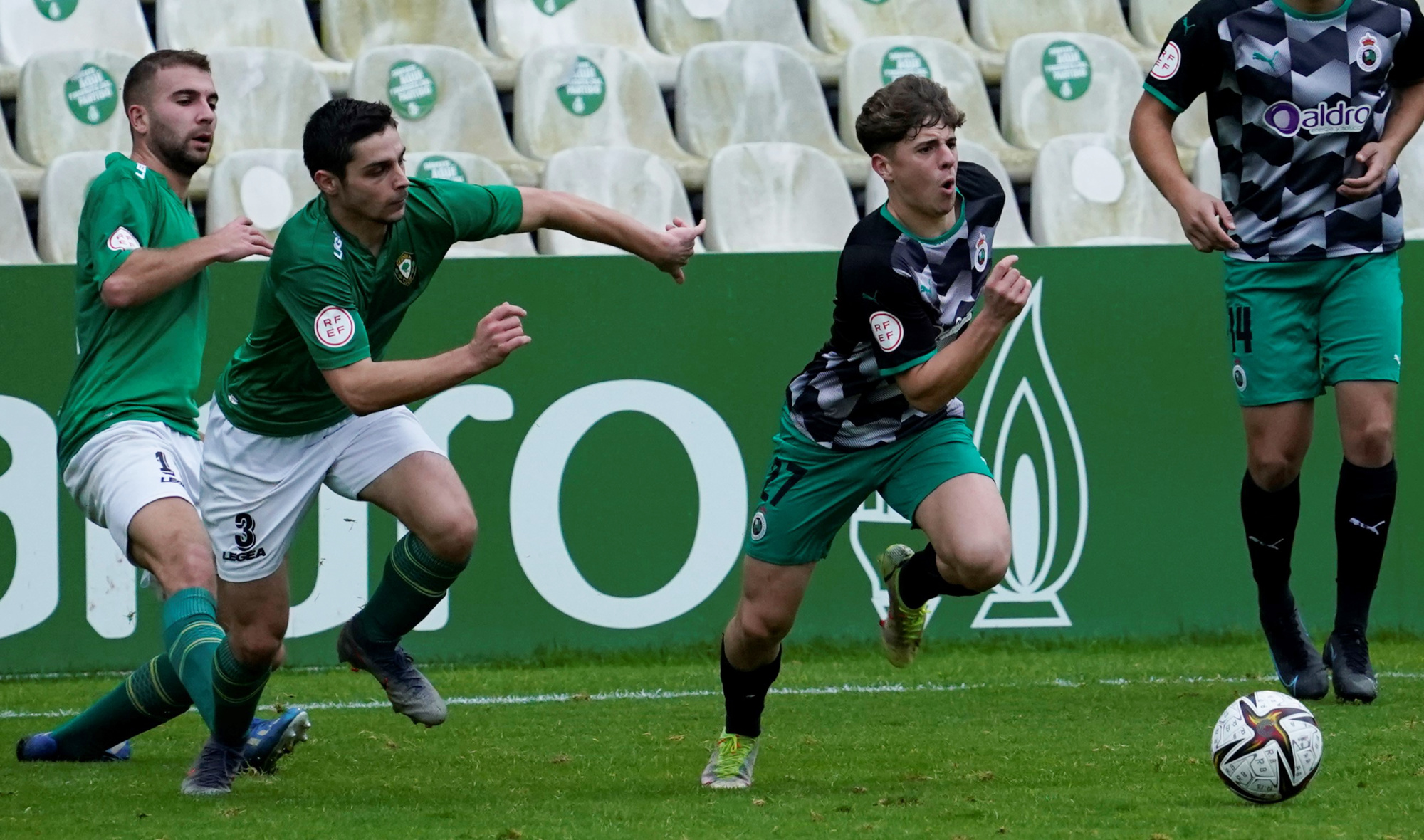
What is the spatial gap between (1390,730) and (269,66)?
18.6 feet

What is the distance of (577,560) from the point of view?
22.7 feet

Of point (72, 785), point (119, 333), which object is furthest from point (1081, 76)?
point (72, 785)

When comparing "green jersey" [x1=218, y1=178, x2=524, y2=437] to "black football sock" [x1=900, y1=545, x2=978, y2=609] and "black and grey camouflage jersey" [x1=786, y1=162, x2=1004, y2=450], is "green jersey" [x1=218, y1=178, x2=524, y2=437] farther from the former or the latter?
"black football sock" [x1=900, y1=545, x2=978, y2=609]

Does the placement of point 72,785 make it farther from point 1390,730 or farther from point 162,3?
point 162,3

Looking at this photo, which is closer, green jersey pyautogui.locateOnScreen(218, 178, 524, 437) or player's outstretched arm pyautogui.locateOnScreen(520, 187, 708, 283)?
green jersey pyautogui.locateOnScreen(218, 178, 524, 437)

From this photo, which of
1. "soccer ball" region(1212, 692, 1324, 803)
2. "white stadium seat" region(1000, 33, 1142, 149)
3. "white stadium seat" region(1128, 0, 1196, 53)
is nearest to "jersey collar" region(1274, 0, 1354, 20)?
"soccer ball" region(1212, 692, 1324, 803)

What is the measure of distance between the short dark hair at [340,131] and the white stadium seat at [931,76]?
4.71 metres

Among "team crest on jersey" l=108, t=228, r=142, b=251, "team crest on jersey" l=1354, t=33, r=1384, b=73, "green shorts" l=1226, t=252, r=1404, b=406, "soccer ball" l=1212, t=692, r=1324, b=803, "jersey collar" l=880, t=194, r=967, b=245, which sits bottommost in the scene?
"soccer ball" l=1212, t=692, r=1324, b=803

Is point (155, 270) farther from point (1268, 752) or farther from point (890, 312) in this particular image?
point (1268, 752)

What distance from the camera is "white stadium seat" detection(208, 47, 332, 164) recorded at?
8.41 m

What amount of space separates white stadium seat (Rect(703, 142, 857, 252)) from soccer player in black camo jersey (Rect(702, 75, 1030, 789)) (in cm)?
362

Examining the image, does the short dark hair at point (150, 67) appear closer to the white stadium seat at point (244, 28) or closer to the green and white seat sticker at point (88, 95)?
the green and white seat sticker at point (88, 95)

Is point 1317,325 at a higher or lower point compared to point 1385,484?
higher

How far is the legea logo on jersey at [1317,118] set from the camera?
17.4 ft
